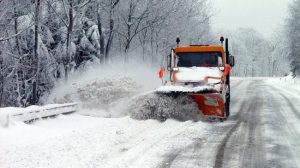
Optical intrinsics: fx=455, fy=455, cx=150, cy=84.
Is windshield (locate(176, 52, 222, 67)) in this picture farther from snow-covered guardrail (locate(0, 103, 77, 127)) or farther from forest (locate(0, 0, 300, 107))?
forest (locate(0, 0, 300, 107))

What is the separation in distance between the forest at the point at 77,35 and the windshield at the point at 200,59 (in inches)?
246

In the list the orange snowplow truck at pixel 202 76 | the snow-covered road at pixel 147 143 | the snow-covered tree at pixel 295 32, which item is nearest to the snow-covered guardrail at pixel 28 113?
the snow-covered road at pixel 147 143

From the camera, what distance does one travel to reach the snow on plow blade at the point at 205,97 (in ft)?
45.1

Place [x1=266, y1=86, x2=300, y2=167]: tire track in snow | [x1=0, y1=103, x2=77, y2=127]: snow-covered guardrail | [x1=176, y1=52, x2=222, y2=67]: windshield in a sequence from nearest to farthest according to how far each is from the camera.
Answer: [x1=266, y1=86, x2=300, y2=167]: tire track in snow
[x1=0, y1=103, x2=77, y2=127]: snow-covered guardrail
[x1=176, y1=52, x2=222, y2=67]: windshield

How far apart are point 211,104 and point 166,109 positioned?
1388mm

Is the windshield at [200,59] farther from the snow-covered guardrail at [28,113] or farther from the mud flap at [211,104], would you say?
the snow-covered guardrail at [28,113]

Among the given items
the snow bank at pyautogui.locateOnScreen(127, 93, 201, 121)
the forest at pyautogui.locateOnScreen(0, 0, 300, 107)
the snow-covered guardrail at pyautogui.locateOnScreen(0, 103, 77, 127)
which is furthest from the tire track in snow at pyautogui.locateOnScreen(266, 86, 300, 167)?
the forest at pyautogui.locateOnScreen(0, 0, 300, 107)

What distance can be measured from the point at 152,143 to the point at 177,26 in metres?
31.2

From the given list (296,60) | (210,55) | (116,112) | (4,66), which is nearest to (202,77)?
(210,55)

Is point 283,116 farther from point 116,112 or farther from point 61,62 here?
point 61,62

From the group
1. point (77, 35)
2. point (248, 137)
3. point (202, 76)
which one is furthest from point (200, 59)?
point (77, 35)

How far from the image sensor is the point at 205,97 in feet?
45.1

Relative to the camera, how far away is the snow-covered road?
8117 millimetres

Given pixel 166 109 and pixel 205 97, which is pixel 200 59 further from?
→ pixel 166 109
